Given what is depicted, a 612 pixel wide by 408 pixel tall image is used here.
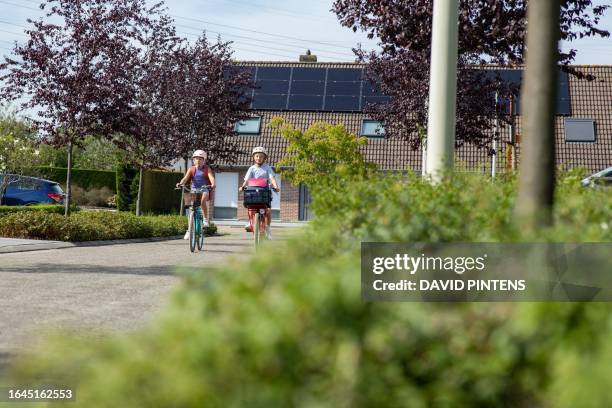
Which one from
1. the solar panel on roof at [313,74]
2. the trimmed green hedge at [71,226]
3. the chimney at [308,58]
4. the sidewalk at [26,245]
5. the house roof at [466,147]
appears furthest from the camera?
the chimney at [308,58]

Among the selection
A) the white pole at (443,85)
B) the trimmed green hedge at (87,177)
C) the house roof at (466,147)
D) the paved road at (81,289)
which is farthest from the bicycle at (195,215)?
the trimmed green hedge at (87,177)

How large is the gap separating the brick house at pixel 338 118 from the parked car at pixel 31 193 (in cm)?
1315

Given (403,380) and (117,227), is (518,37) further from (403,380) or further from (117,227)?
(403,380)

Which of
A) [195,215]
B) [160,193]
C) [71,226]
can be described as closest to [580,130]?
[160,193]

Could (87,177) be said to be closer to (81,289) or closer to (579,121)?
(579,121)

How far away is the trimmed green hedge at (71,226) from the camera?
1823 centimetres

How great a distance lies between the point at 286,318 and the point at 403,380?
39cm

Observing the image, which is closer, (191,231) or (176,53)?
(191,231)

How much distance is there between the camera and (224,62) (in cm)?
2917

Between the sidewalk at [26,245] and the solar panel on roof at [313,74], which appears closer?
the sidewalk at [26,245]

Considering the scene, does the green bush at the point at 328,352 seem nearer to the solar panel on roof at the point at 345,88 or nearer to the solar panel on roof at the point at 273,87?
the solar panel on roof at the point at 345,88

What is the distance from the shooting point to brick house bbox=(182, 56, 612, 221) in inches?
1620

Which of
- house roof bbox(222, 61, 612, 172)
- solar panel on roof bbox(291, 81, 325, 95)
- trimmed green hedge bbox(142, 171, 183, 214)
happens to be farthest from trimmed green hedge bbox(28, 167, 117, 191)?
solar panel on roof bbox(291, 81, 325, 95)

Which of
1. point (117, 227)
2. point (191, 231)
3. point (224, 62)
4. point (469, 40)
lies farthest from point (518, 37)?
point (224, 62)
